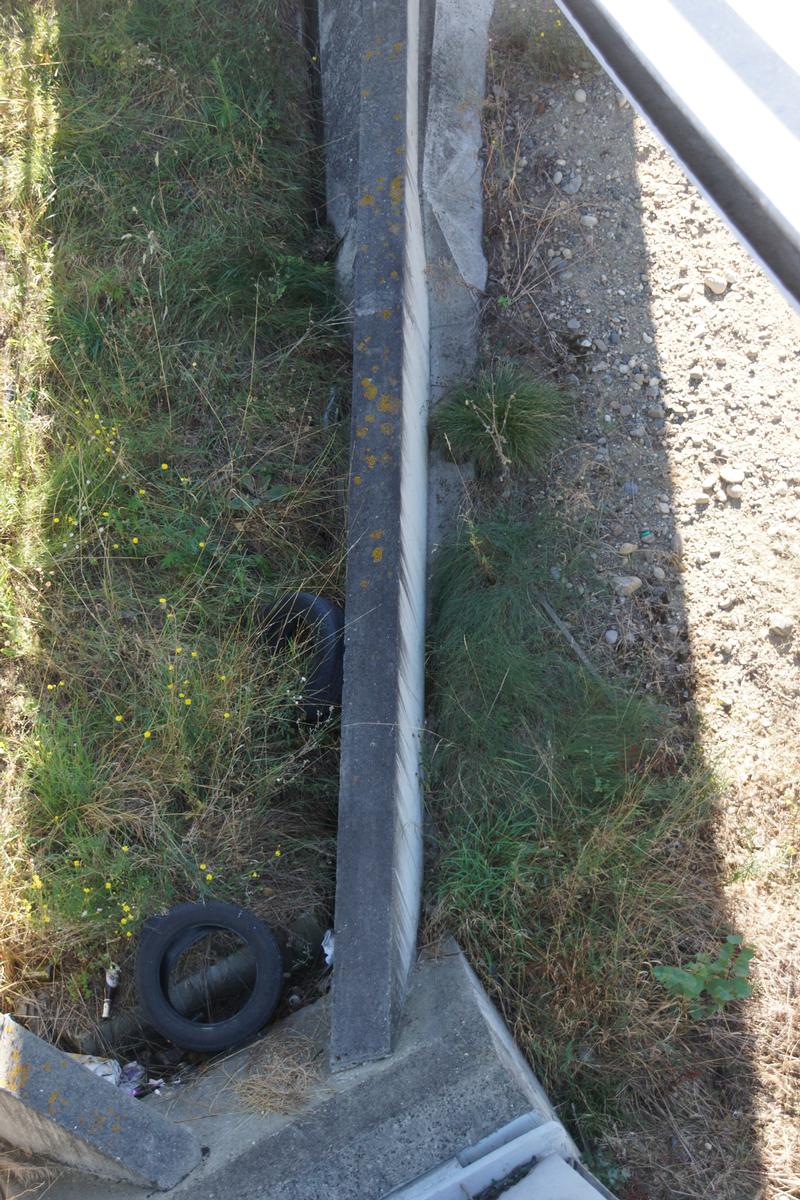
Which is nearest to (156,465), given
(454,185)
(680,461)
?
(454,185)

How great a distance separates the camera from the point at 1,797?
3723 mm

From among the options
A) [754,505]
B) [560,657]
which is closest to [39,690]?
[560,657]

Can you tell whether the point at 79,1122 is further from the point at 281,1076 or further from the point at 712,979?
the point at 712,979

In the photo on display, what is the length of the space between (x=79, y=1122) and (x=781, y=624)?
3109 millimetres

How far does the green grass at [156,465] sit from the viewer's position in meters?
3.61

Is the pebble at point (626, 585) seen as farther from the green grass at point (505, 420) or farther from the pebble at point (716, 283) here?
the pebble at point (716, 283)

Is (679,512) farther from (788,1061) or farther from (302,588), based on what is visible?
(788,1061)

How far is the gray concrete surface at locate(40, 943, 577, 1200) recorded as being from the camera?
2.63m

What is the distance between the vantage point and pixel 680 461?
4.18 meters

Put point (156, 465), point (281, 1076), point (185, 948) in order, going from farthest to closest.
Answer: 1. point (156, 465)
2. point (185, 948)
3. point (281, 1076)

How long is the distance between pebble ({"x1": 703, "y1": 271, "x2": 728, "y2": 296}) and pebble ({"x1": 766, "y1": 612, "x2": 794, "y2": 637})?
1.66 meters

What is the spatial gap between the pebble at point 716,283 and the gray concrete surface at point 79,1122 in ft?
13.6

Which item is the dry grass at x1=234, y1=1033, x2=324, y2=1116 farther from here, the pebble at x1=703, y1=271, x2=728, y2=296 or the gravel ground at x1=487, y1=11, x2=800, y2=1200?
the pebble at x1=703, y1=271, x2=728, y2=296

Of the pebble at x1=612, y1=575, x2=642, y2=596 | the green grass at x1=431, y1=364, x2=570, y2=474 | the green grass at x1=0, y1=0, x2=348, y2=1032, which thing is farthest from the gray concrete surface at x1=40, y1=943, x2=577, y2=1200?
the green grass at x1=431, y1=364, x2=570, y2=474
